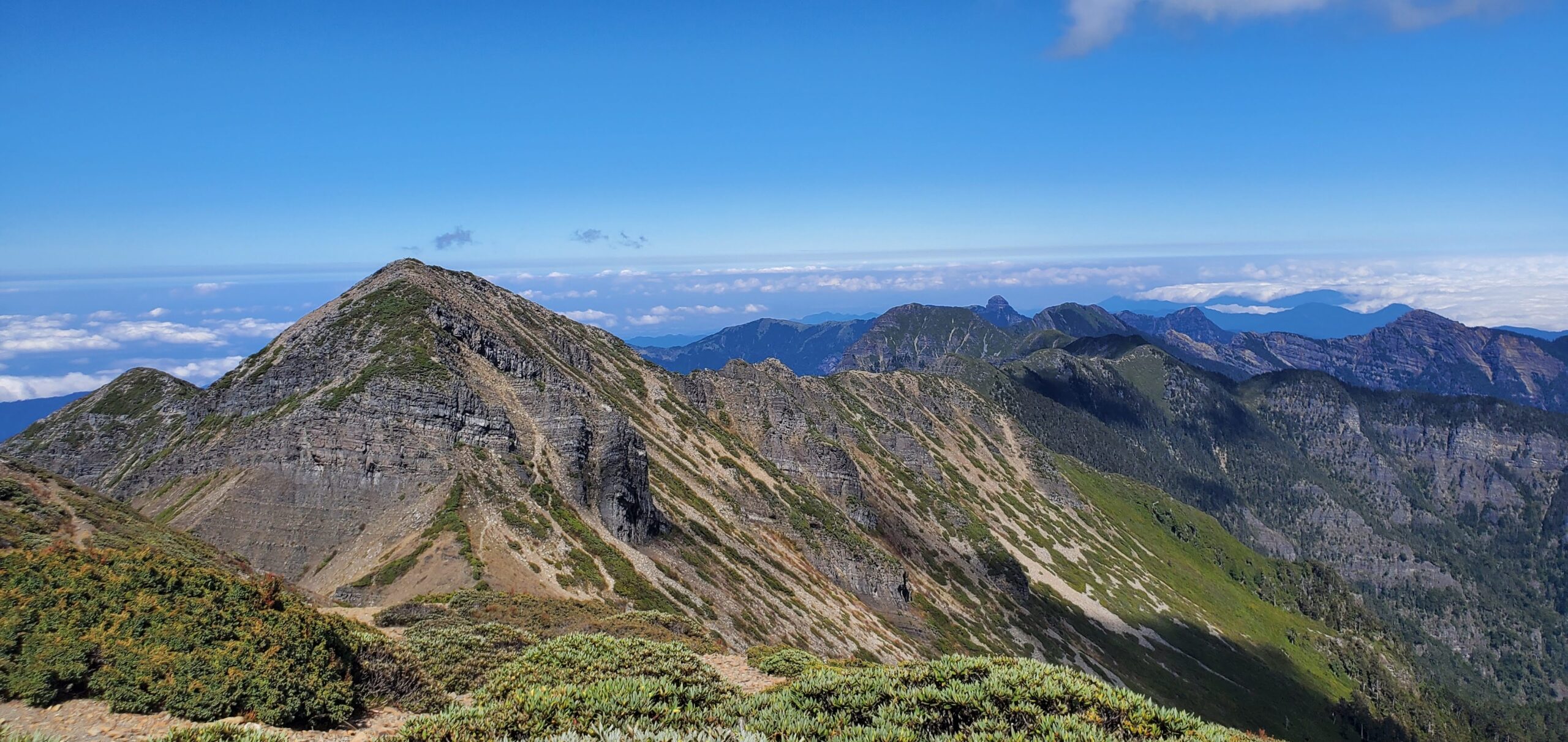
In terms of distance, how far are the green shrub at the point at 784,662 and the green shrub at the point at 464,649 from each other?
9731mm

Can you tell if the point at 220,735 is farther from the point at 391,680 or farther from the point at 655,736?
the point at 391,680

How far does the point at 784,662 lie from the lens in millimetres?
30375

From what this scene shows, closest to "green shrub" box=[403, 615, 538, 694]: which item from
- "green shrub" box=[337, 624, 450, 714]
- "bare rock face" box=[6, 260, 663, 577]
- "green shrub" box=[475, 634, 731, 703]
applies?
"green shrub" box=[337, 624, 450, 714]

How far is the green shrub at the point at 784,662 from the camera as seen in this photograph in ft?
97.5

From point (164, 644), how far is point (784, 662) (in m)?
20.4

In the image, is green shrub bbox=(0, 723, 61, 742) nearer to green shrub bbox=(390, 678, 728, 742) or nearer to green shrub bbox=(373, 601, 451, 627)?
green shrub bbox=(390, 678, 728, 742)

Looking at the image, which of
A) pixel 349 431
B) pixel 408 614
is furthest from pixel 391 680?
pixel 349 431

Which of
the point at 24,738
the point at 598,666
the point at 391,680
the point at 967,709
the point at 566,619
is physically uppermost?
the point at 24,738

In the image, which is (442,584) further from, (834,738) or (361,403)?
(834,738)

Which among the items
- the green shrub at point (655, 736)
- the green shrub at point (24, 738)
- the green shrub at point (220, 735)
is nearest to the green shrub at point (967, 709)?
the green shrub at point (655, 736)

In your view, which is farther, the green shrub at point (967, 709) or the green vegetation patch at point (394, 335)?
the green vegetation patch at point (394, 335)

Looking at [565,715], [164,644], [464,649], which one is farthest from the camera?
[464,649]

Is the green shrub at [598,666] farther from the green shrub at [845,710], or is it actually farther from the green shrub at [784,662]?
the green shrub at [784,662]

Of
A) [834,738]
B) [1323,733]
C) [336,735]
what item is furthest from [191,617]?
[1323,733]
